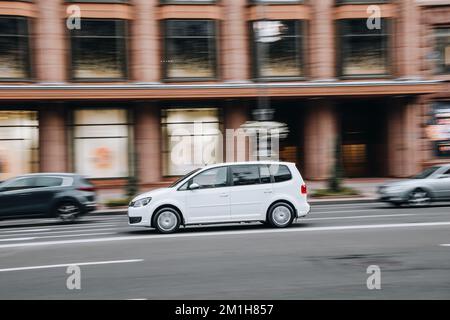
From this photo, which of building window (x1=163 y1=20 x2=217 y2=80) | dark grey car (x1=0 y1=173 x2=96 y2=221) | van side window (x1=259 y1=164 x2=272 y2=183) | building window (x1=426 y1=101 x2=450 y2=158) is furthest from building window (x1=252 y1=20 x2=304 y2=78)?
van side window (x1=259 y1=164 x2=272 y2=183)

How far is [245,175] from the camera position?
14672 mm

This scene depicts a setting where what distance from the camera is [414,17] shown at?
100 ft

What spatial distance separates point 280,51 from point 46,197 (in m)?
15.3

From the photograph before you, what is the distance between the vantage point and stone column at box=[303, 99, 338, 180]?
30578 mm

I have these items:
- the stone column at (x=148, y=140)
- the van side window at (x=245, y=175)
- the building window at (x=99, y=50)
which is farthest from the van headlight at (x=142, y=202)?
the building window at (x=99, y=50)

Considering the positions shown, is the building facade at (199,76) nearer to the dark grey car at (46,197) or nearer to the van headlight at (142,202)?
the dark grey car at (46,197)

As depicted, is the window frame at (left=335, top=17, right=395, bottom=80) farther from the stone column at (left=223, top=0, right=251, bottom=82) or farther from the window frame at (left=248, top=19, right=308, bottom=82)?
the stone column at (left=223, top=0, right=251, bottom=82)

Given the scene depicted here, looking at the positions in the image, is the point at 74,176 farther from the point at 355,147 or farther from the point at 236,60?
the point at 355,147

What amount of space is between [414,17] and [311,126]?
7.04 meters

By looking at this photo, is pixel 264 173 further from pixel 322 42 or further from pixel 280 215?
pixel 322 42

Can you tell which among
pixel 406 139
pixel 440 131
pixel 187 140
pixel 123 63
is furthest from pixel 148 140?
pixel 440 131

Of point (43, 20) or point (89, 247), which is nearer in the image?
point (89, 247)

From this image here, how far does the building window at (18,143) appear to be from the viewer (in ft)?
91.8
